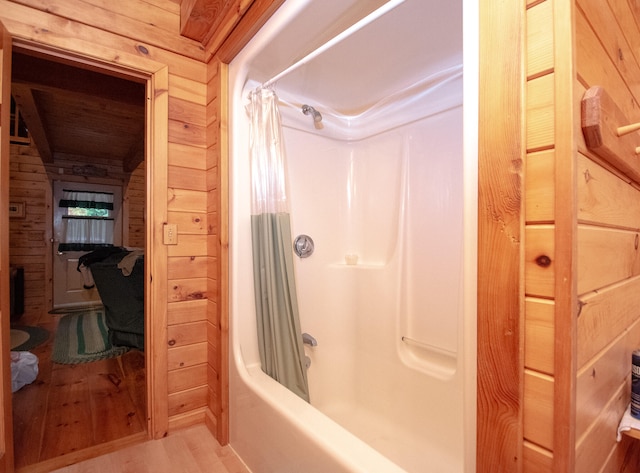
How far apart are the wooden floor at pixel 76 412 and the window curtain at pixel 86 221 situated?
2988 millimetres

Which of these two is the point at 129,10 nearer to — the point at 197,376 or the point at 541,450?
the point at 197,376

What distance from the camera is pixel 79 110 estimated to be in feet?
9.82

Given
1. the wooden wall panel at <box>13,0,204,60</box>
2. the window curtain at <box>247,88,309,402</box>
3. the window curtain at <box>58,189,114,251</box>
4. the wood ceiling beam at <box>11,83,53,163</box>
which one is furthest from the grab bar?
the window curtain at <box>58,189,114,251</box>

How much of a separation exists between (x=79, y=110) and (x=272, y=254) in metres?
3.01

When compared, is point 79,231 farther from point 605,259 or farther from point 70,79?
point 605,259

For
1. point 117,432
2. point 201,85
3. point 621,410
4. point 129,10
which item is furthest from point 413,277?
point 129,10

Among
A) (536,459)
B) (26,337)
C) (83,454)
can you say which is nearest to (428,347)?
(536,459)

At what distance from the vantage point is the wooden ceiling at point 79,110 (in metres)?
1.98

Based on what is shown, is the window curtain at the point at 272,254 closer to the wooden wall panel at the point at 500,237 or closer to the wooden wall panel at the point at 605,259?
the wooden wall panel at the point at 500,237

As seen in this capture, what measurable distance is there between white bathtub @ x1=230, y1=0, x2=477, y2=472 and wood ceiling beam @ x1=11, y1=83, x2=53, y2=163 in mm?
1980

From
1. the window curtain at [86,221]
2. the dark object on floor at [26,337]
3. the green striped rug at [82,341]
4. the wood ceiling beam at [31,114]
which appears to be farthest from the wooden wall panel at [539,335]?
the window curtain at [86,221]

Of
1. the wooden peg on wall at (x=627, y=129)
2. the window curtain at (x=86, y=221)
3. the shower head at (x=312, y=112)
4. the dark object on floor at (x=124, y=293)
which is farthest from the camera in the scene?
the window curtain at (x=86, y=221)

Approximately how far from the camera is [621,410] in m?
0.92

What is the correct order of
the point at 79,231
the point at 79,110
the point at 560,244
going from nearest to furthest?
the point at 560,244
the point at 79,110
the point at 79,231
